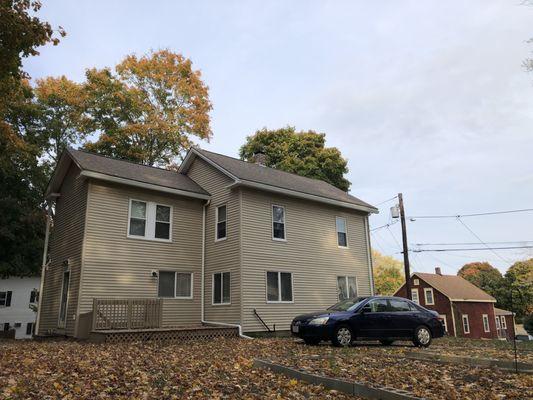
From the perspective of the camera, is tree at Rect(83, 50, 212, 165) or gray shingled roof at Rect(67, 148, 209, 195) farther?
tree at Rect(83, 50, 212, 165)

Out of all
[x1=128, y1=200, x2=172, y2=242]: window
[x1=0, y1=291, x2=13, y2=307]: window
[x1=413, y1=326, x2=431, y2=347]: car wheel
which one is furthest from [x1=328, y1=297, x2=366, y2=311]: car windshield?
[x1=0, y1=291, x2=13, y2=307]: window

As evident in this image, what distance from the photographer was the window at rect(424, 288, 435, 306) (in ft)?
134

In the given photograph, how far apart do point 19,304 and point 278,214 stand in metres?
24.4

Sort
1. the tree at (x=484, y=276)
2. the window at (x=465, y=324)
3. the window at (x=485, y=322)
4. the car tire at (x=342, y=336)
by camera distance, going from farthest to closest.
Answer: the tree at (x=484, y=276)
the window at (x=485, y=322)
the window at (x=465, y=324)
the car tire at (x=342, y=336)

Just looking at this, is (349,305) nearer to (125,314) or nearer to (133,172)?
(125,314)

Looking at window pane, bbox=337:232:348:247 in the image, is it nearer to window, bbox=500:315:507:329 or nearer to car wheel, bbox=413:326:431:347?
car wheel, bbox=413:326:431:347

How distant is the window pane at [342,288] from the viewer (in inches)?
794

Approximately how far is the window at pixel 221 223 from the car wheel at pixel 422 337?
27.9 feet

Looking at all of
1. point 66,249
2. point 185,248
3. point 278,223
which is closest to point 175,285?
point 185,248

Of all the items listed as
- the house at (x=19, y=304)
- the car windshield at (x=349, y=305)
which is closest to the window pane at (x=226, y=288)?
the car windshield at (x=349, y=305)

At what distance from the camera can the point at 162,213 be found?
57.6 ft

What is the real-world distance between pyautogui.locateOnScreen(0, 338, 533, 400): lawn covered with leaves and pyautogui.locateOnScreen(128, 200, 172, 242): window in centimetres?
742

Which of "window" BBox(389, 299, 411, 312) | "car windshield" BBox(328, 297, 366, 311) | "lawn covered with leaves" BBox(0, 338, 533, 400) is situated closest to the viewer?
"lawn covered with leaves" BBox(0, 338, 533, 400)

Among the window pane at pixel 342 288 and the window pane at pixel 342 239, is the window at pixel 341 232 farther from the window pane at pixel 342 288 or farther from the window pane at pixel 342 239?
A: the window pane at pixel 342 288
